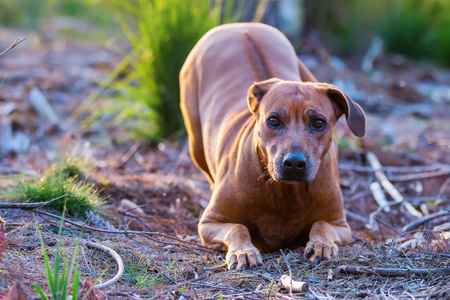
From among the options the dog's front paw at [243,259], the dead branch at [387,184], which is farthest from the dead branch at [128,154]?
the dog's front paw at [243,259]

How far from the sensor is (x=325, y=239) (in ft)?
12.1

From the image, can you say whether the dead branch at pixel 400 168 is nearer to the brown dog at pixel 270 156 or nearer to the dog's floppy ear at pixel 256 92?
the brown dog at pixel 270 156

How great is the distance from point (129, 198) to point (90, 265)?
1.84 m

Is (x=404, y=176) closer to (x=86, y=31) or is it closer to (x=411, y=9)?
(x=411, y=9)

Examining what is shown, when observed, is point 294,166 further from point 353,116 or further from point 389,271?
point 389,271

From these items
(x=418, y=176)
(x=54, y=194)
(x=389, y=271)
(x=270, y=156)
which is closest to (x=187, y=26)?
(x=418, y=176)

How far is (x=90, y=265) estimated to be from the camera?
321 cm

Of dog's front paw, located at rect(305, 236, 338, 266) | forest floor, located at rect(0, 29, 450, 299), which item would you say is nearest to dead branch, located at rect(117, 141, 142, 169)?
forest floor, located at rect(0, 29, 450, 299)

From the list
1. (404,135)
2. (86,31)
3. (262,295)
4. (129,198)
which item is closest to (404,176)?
(404,135)

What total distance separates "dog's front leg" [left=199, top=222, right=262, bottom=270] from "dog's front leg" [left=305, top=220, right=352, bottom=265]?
12.8 inches

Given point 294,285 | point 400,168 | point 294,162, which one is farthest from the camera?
point 400,168

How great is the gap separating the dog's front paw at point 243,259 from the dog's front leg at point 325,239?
32cm

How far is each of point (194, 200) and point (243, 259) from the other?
1.84 metres

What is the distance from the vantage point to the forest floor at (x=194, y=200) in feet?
10.2
